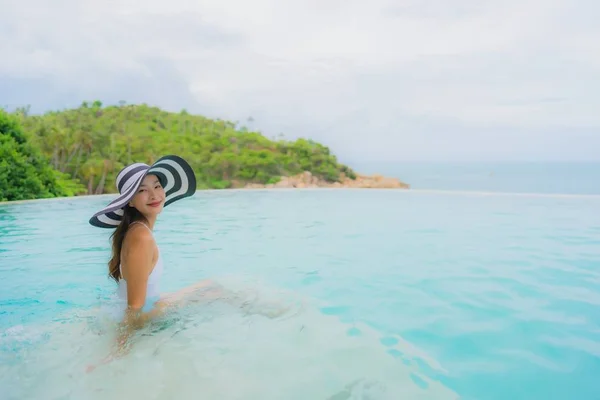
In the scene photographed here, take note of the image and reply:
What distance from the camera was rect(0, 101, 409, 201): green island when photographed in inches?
423

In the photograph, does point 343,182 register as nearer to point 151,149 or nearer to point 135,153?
point 151,149

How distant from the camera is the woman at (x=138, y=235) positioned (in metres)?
2.08

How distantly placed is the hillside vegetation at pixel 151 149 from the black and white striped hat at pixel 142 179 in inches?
399

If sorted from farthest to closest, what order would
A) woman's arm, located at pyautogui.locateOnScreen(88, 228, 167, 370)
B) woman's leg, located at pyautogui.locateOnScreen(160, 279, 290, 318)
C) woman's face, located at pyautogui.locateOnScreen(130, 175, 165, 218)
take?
woman's leg, located at pyautogui.locateOnScreen(160, 279, 290, 318), woman's face, located at pyautogui.locateOnScreen(130, 175, 165, 218), woman's arm, located at pyautogui.locateOnScreen(88, 228, 167, 370)

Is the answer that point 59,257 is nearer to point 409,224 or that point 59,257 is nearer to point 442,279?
point 442,279

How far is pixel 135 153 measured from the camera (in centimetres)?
1739

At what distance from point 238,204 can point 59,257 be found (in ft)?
18.0

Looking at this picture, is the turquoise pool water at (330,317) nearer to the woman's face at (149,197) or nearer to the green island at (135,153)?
the woman's face at (149,197)

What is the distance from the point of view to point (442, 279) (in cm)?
371

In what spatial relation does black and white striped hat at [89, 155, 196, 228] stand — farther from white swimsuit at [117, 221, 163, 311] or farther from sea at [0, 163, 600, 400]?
sea at [0, 163, 600, 400]

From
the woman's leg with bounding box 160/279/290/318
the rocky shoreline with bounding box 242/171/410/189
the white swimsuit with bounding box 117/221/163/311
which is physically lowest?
the woman's leg with bounding box 160/279/290/318

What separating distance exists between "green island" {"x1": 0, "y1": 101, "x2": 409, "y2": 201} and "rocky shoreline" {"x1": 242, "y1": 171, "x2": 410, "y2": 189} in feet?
0.14

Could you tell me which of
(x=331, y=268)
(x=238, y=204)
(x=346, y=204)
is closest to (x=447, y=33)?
(x=346, y=204)

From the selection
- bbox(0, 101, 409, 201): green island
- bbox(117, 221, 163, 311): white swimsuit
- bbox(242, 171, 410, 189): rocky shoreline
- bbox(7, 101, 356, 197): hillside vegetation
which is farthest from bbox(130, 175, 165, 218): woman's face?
bbox(242, 171, 410, 189): rocky shoreline
